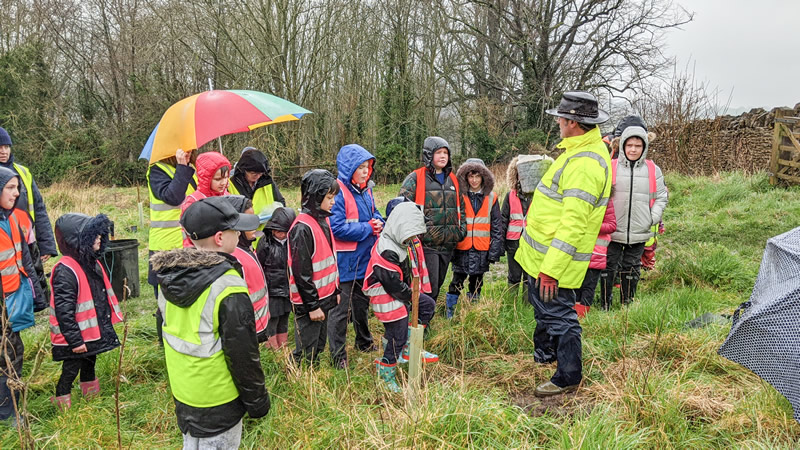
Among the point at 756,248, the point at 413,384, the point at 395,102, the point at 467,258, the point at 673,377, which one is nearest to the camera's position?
the point at 413,384

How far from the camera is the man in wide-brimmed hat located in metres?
3.20

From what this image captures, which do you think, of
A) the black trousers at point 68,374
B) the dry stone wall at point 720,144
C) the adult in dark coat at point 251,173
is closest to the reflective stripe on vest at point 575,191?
the adult in dark coat at point 251,173

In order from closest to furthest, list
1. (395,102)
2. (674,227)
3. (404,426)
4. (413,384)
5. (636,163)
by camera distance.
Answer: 1. (404,426)
2. (413,384)
3. (636,163)
4. (674,227)
5. (395,102)

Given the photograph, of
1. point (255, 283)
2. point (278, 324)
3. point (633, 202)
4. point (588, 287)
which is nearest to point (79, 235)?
point (255, 283)

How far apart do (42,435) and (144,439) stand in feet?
1.98

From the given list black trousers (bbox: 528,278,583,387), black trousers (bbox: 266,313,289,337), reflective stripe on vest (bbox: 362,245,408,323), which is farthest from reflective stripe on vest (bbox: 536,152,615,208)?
black trousers (bbox: 266,313,289,337)

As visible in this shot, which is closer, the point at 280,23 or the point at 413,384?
the point at 413,384

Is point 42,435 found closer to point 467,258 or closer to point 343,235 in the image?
point 343,235

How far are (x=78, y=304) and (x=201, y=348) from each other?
5.50 ft

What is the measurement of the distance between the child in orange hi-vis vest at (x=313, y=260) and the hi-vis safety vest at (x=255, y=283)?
24 cm

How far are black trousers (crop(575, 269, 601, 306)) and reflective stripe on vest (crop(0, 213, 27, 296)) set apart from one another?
4591mm

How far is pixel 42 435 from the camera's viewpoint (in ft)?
9.80

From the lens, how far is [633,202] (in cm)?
490

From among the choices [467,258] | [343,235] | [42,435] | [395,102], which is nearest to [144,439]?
[42,435]
